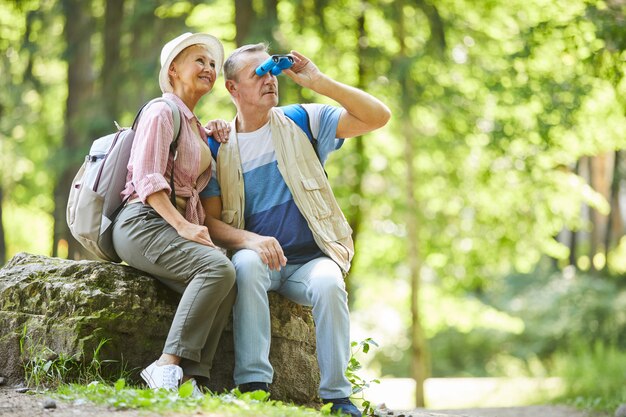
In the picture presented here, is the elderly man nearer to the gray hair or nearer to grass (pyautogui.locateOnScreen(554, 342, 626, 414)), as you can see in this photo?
the gray hair

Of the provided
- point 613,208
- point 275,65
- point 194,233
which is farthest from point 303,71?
point 613,208

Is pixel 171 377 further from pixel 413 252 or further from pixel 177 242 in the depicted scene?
pixel 413 252

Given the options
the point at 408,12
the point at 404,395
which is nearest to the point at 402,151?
the point at 408,12

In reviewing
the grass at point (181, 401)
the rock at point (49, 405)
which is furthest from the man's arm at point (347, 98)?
the rock at point (49, 405)

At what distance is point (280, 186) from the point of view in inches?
190

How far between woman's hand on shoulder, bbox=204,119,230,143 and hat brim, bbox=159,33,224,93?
0.29 metres

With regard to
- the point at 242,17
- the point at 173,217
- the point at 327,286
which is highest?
the point at 242,17

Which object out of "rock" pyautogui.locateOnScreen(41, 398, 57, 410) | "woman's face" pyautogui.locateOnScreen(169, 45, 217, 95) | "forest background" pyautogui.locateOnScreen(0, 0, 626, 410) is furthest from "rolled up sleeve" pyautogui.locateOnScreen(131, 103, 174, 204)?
"forest background" pyautogui.locateOnScreen(0, 0, 626, 410)

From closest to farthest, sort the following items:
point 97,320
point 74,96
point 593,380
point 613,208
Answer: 1. point 97,320
2. point 593,380
3. point 74,96
4. point 613,208

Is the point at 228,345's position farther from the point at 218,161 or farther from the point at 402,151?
the point at 402,151

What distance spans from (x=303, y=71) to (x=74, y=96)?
10.2 m

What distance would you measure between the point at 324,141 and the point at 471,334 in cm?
1536

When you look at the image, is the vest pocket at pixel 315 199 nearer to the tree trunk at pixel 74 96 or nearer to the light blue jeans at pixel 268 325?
the light blue jeans at pixel 268 325

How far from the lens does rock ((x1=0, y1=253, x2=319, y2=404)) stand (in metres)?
4.57
